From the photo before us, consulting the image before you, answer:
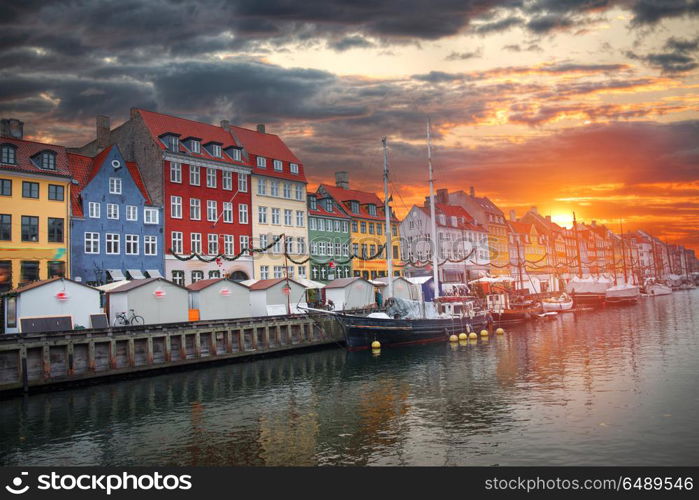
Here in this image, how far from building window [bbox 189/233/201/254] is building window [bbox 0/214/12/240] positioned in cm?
1734

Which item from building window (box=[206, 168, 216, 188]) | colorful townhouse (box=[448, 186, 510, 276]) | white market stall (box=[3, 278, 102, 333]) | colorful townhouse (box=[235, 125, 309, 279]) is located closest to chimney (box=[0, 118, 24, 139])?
building window (box=[206, 168, 216, 188])

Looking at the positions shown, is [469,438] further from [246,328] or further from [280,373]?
[246,328]

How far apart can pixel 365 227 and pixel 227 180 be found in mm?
25617

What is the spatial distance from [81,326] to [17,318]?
4077 millimetres

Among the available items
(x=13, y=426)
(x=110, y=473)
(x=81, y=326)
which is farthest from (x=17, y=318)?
(x=110, y=473)

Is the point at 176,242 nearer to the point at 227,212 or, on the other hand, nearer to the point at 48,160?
the point at 227,212

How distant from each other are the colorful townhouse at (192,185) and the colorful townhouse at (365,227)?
17876 mm

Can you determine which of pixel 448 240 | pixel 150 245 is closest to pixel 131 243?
pixel 150 245

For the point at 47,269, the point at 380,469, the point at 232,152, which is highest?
the point at 232,152

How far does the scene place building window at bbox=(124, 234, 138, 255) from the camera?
5481cm

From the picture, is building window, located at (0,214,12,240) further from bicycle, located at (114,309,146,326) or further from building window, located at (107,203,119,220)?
bicycle, located at (114,309,146,326)

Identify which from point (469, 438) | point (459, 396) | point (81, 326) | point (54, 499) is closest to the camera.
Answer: point (54, 499)

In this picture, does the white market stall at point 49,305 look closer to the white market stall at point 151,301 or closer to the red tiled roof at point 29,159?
the white market stall at point 151,301

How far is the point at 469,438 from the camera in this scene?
2095cm
